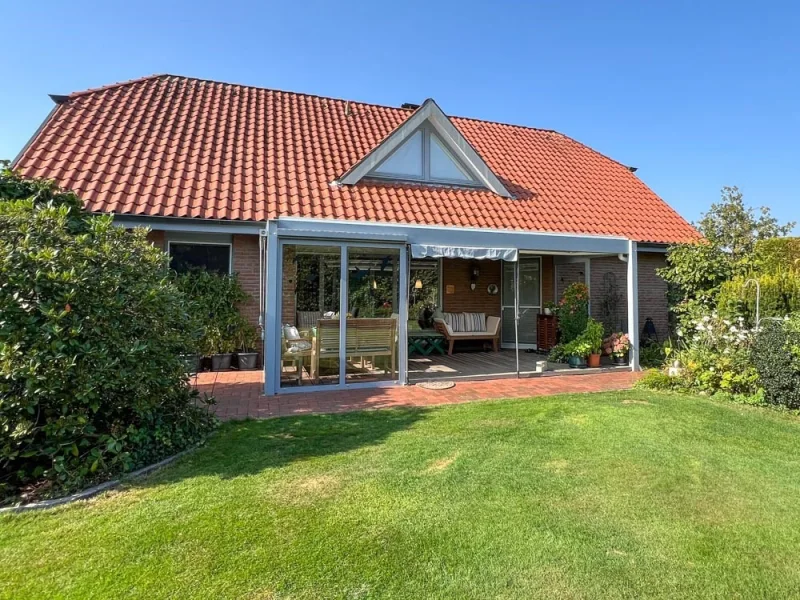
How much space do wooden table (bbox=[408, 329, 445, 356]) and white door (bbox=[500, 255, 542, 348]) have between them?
263 centimetres

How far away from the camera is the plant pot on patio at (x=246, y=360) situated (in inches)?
397

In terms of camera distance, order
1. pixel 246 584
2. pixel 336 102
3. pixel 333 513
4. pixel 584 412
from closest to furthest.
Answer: pixel 246 584, pixel 333 513, pixel 584 412, pixel 336 102

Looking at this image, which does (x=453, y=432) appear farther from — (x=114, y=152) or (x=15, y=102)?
(x=15, y=102)

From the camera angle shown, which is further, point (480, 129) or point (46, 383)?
point (480, 129)

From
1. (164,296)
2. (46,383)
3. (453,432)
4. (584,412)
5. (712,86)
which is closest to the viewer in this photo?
(46,383)

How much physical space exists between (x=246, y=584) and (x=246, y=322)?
26.1ft

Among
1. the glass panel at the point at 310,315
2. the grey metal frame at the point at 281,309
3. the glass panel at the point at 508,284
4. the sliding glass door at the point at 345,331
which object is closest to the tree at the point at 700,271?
the glass panel at the point at 508,284

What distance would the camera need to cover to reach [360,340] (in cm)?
888

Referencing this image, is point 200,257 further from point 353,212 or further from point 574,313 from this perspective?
point 574,313

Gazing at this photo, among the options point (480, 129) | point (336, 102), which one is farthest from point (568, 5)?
point (336, 102)

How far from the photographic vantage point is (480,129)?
16781 mm

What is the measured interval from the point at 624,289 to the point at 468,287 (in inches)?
190

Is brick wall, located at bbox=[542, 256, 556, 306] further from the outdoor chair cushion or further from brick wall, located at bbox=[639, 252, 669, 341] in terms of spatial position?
brick wall, located at bbox=[639, 252, 669, 341]

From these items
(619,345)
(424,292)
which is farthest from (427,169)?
(619,345)
